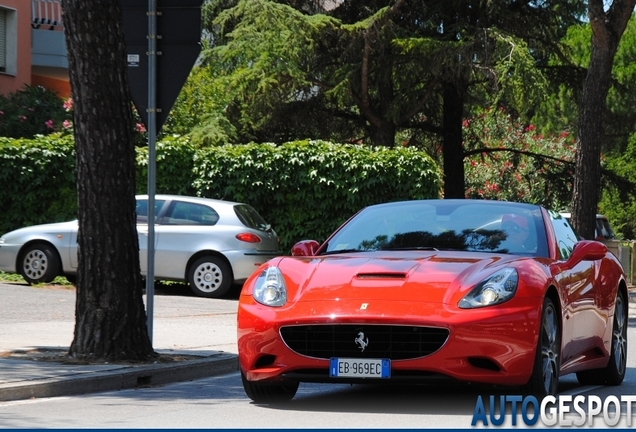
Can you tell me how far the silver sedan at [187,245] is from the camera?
66.0 ft

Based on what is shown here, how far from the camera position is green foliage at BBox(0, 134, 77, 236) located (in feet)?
74.8

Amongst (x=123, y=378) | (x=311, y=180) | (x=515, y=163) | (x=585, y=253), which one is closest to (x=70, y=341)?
(x=123, y=378)

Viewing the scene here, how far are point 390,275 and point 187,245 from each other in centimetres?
1189

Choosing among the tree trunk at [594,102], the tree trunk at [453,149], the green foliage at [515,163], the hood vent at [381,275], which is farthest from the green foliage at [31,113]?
the hood vent at [381,275]

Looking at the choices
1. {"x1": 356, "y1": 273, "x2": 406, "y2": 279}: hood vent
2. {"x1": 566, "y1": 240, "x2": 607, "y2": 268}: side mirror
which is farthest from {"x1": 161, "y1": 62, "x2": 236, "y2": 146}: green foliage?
{"x1": 356, "y1": 273, "x2": 406, "y2": 279}: hood vent

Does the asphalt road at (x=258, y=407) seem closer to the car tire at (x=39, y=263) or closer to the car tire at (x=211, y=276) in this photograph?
the car tire at (x=211, y=276)

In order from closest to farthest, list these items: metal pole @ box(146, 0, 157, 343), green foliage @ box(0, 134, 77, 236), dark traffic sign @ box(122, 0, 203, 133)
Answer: metal pole @ box(146, 0, 157, 343)
dark traffic sign @ box(122, 0, 203, 133)
green foliage @ box(0, 134, 77, 236)

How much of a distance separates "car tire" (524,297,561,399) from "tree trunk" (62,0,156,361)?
12.8 feet

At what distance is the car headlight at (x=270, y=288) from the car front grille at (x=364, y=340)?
27 centimetres

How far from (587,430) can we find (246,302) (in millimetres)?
2441

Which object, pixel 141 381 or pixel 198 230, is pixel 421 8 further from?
pixel 141 381

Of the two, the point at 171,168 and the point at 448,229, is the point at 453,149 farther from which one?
the point at 448,229

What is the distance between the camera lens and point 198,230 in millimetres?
20250

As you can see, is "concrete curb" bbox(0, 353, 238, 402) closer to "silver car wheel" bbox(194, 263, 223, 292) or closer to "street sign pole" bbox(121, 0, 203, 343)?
"street sign pole" bbox(121, 0, 203, 343)
